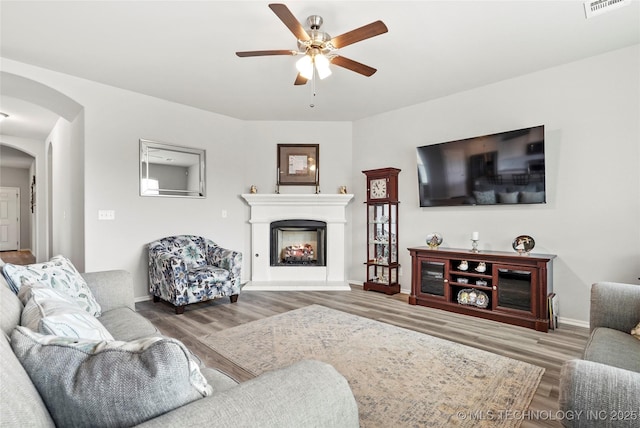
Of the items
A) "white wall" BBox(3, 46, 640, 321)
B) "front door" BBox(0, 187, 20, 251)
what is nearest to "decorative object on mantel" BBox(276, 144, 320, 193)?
"white wall" BBox(3, 46, 640, 321)

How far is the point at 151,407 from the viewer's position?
25.3 inches

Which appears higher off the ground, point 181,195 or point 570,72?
point 570,72

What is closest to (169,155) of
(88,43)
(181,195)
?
(181,195)

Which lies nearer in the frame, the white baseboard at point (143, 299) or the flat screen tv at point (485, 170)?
the flat screen tv at point (485, 170)

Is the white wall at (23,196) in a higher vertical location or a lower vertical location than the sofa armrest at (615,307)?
higher

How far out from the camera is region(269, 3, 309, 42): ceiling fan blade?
1.84 metres

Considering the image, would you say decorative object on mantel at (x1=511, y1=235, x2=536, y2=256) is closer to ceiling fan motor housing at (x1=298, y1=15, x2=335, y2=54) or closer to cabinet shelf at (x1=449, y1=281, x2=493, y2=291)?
cabinet shelf at (x1=449, y1=281, x2=493, y2=291)

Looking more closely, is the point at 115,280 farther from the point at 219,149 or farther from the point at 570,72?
the point at 570,72

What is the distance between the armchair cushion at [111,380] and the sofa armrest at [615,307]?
2155 millimetres

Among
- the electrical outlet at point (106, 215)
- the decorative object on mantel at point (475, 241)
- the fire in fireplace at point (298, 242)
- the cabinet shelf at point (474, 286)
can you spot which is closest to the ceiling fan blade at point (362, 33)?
the decorative object on mantel at point (475, 241)

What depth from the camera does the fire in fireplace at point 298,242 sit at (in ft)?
16.4

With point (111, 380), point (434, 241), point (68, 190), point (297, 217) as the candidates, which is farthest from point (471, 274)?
point (68, 190)

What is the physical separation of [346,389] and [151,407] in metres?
0.46

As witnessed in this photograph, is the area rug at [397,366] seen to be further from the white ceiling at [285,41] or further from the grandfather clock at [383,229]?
the white ceiling at [285,41]
